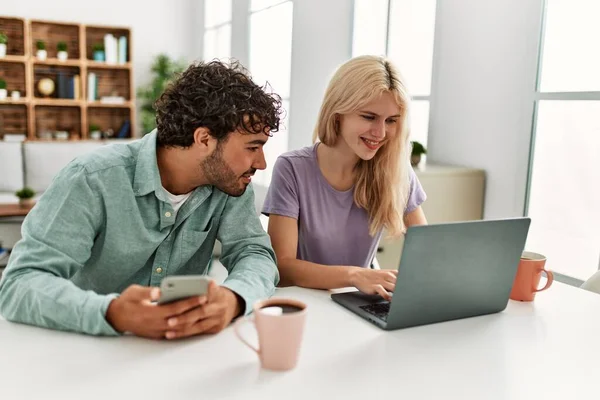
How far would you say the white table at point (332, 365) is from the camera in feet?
2.59

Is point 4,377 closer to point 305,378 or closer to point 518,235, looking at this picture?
point 305,378

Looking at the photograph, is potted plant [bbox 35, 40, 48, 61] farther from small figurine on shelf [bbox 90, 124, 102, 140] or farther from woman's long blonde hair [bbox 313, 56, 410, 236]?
woman's long blonde hair [bbox 313, 56, 410, 236]

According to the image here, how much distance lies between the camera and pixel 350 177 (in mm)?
1642

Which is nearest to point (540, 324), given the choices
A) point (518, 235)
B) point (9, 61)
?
point (518, 235)

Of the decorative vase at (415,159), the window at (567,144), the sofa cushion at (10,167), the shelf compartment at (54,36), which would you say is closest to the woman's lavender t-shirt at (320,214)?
the window at (567,144)

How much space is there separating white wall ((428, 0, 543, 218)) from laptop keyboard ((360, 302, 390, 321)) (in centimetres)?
163

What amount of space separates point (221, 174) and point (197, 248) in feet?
0.63

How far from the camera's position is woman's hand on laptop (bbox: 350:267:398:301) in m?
1.19

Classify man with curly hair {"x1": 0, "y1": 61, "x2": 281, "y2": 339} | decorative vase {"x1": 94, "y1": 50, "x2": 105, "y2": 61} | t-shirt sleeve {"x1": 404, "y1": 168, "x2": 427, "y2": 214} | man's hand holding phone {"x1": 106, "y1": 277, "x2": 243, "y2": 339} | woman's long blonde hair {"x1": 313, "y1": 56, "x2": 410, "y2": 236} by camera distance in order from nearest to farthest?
man's hand holding phone {"x1": 106, "y1": 277, "x2": 243, "y2": 339} < man with curly hair {"x1": 0, "y1": 61, "x2": 281, "y2": 339} < woman's long blonde hair {"x1": 313, "y1": 56, "x2": 410, "y2": 236} < t-shirt sleeve {"x1": 404, "y1": 168, "x2": 427, "y2": 214} < decorative vase {"x1": 94, "y1": 50, "x2": 105, "y2": 61}

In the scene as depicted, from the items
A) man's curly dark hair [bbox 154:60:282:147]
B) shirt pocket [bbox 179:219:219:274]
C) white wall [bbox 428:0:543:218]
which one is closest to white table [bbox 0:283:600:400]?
shirt pocket [bbox 179:219:219:274]

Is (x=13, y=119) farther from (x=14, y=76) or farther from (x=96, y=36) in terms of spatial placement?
(x=96, y=36)

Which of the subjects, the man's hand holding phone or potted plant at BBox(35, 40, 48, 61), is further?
potted plant at BBox(35, 40, 48, 61)

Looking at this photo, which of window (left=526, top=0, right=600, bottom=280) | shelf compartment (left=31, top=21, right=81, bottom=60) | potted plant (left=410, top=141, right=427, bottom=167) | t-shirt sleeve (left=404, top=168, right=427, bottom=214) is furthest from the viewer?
shelf compartment (left=31, top=21, right=81, bottom=60)

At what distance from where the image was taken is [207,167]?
1.26 m
